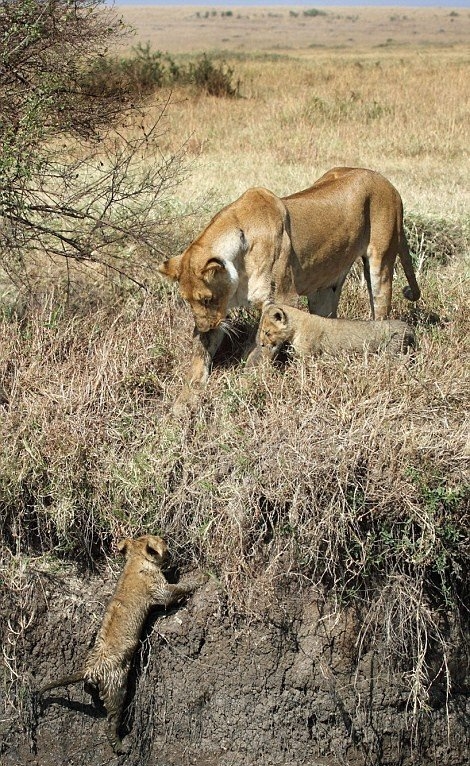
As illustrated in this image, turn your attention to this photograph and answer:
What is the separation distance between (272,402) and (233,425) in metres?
0.33

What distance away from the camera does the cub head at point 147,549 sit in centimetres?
585

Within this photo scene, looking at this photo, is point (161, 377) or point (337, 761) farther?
point (161, 377)

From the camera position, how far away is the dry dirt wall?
19.0 ft

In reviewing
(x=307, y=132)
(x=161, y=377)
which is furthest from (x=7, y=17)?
(x=307, y=132)

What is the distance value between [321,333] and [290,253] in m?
0.61

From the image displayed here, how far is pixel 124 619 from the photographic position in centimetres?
567

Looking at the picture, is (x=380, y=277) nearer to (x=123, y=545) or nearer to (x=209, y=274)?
(x=209, y=274)

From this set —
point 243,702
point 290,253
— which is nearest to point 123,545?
point 243,702

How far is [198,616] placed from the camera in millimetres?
5988

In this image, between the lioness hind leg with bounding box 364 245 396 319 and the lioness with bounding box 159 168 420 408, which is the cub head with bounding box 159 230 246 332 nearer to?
the lioness with bounding box 159 168 420 408

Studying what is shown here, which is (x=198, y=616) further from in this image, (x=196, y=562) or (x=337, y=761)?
(x=337, y=761)

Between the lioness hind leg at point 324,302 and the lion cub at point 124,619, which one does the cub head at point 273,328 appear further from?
the lion cub at point 124,619

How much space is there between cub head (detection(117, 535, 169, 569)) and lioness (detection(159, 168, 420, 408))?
1207mm

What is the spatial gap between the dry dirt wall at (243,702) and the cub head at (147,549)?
1.21 feet
